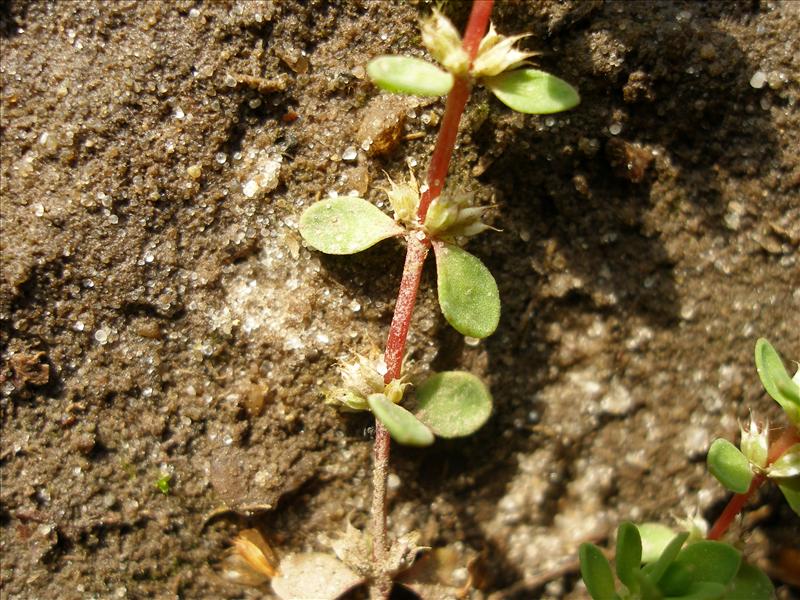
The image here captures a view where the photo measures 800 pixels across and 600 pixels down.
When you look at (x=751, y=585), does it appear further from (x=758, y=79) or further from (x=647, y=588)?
(x=758, y=79)

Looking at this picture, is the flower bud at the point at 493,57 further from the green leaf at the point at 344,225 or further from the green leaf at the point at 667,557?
the green leaf at the point at 667,557

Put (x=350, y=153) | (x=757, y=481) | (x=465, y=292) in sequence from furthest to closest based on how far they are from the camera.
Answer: (x=350, y=153), (x=757, y=481), (x=465, y=292)

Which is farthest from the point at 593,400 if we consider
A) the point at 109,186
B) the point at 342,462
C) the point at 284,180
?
the point at 109,186

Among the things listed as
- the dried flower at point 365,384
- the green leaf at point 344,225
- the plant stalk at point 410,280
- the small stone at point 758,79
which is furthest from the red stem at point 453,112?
the small stone at point 758,79

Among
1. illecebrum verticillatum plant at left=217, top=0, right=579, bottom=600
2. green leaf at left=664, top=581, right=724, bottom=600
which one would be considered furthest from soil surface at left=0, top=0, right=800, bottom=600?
green leaf at left=664, top=581, right=724, bottom=600

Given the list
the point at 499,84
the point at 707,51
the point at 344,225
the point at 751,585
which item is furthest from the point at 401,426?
the point at 707,51
